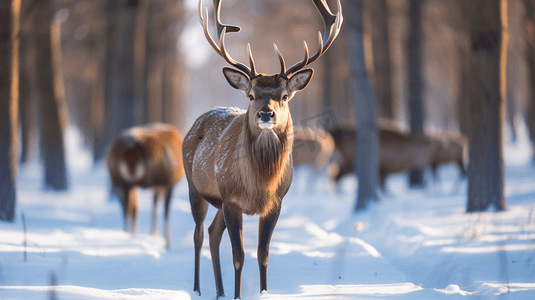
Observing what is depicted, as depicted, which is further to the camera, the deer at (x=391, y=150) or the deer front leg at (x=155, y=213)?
the deer at (x=391, y=150)

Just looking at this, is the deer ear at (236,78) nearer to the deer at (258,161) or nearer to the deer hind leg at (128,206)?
the deer at (258,161)

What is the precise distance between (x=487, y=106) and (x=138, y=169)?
5808 mm

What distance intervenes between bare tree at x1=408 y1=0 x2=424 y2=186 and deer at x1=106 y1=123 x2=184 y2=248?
318 inches

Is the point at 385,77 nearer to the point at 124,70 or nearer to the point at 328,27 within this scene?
the point at 124,70

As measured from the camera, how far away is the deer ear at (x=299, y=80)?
482 cm

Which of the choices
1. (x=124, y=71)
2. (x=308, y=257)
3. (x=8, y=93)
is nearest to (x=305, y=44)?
(x=308, y=257)

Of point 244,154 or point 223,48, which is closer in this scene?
point 244,154

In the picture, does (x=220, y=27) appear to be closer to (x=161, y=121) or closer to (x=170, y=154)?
(x=170, y=154)

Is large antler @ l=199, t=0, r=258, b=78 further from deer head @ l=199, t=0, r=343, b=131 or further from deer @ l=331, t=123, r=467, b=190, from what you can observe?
deer @ l=331, t=123, r=467, b=190

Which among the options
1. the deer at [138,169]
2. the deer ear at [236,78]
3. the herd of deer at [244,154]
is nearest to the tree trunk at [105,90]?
the deer at [138,169]

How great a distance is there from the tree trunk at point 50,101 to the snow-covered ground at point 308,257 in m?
2.71

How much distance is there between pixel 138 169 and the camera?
27.3ft

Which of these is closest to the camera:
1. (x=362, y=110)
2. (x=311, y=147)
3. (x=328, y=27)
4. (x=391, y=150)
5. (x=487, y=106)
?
(x=328, y=27)

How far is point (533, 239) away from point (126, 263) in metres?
4.88
